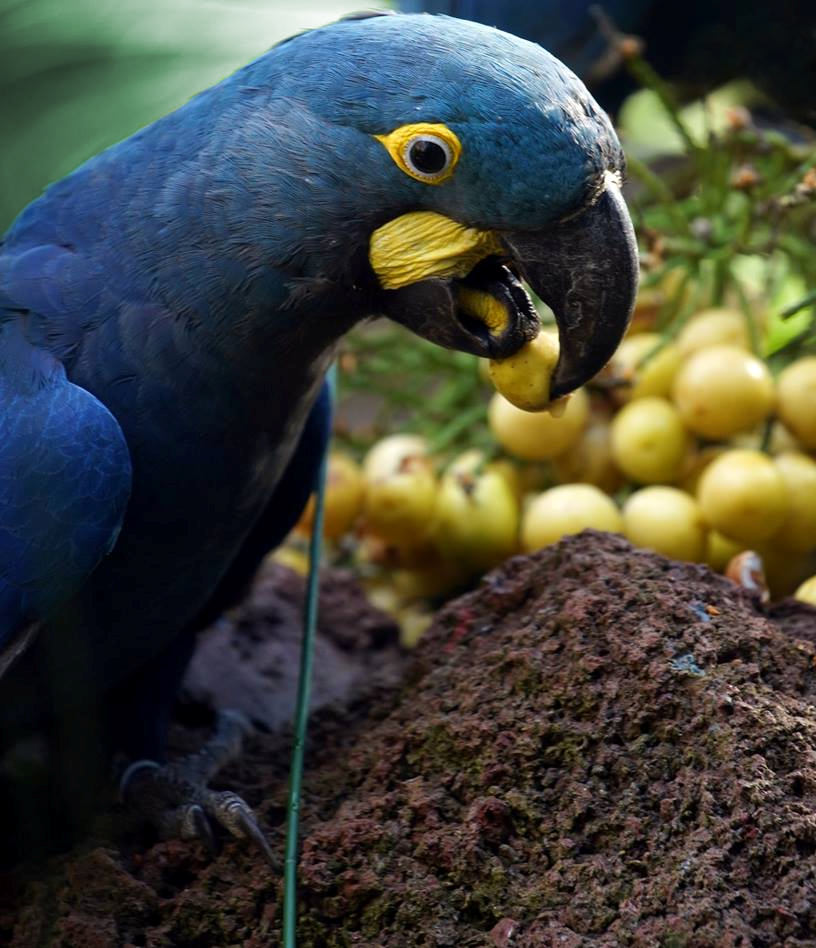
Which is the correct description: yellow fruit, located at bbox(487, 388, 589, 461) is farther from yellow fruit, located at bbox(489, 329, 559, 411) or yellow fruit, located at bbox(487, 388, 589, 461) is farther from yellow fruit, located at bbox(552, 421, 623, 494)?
yellow fruit, located at bbox(489, 329, 559, 411)

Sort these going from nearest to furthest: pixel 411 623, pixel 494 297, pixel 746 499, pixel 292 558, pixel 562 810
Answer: pixel 562 810, pixel 494 297, pixel 746 499, pixel 411 623, pixel 292 558

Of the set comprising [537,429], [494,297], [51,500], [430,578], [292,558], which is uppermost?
[494,297]

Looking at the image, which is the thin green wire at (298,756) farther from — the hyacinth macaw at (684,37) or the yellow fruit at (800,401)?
the hyacinth macaw at (684,37)

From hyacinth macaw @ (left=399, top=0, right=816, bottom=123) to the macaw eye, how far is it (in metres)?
0.75

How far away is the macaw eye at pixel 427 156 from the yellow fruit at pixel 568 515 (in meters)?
0.62

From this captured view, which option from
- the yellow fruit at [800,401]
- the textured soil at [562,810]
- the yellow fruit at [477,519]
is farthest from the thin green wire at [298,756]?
the yellow fruit at [800,401]

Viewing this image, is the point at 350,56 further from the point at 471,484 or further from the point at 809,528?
the point at 809,528

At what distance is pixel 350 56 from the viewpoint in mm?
1134

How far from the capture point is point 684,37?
1.89 metres

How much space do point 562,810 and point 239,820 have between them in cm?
36

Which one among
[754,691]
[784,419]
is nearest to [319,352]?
[754,691]

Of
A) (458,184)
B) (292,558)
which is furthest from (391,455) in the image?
(458,184)

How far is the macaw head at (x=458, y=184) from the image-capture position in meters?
1.06

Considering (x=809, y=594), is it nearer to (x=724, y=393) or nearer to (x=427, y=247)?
(x=724, y=393)
